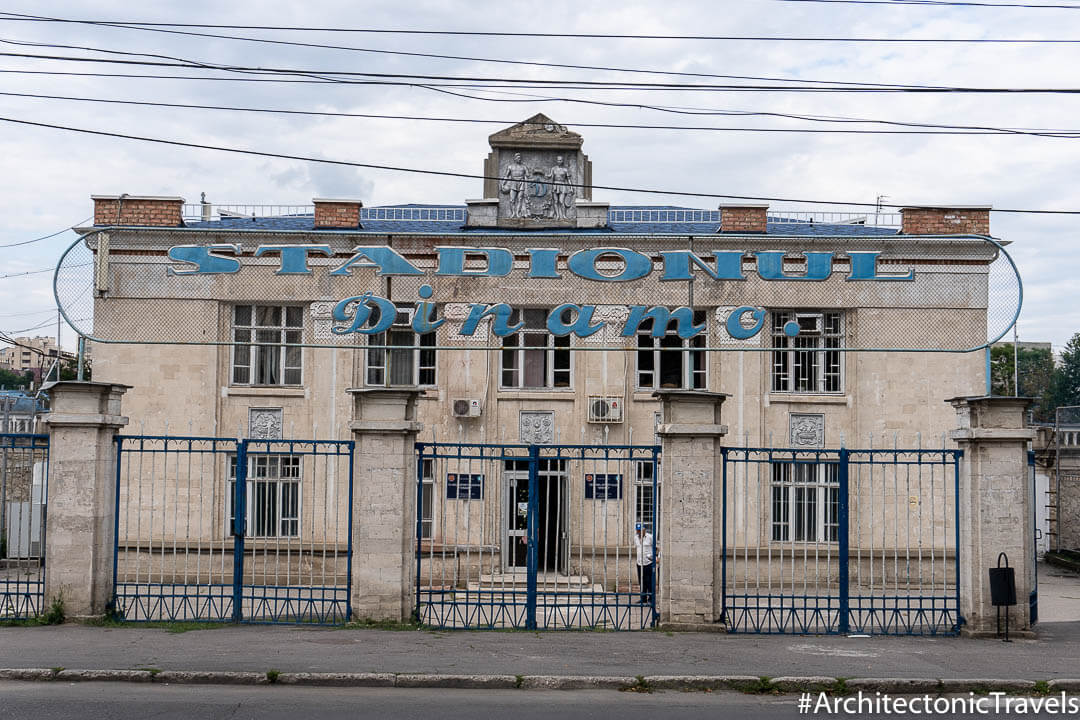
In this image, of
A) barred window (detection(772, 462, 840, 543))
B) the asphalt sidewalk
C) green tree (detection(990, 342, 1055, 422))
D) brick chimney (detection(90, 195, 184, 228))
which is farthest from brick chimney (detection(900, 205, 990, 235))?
green tree (detection(990, 342, 1055, 422))

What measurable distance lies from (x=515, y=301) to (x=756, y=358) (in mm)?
5152

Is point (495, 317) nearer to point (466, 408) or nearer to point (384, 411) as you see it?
point (384, 411)

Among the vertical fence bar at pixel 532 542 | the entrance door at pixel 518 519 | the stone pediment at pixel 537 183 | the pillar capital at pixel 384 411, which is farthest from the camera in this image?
the stone pediment at pixel 537 183

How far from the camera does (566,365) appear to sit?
72.2 feet

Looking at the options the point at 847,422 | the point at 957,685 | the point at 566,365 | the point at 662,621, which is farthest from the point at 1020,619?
the point at 566,365

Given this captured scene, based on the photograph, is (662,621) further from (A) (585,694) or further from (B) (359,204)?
(B) (359,204)

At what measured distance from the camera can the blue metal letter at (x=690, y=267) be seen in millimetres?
16000

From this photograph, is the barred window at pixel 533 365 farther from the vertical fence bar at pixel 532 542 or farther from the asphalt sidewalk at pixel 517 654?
the asphalt sidewalk at pixel 517 654

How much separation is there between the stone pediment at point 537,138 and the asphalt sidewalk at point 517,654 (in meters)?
12.1

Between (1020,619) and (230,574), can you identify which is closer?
(1020,619)

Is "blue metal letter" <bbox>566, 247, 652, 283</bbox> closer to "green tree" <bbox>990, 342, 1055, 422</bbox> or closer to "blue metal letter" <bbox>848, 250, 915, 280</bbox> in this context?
"blue metal letter" <bbox>848, 250, 915, 280</bbox>

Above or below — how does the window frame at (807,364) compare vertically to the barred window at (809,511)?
above

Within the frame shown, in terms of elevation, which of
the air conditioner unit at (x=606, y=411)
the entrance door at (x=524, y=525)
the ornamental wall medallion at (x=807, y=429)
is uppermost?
the air conditioner unit at (x=606, y=411)

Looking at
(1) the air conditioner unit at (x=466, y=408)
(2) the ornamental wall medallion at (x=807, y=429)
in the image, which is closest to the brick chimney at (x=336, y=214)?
(1) the air conditioner unit at (x=466, y=408)
